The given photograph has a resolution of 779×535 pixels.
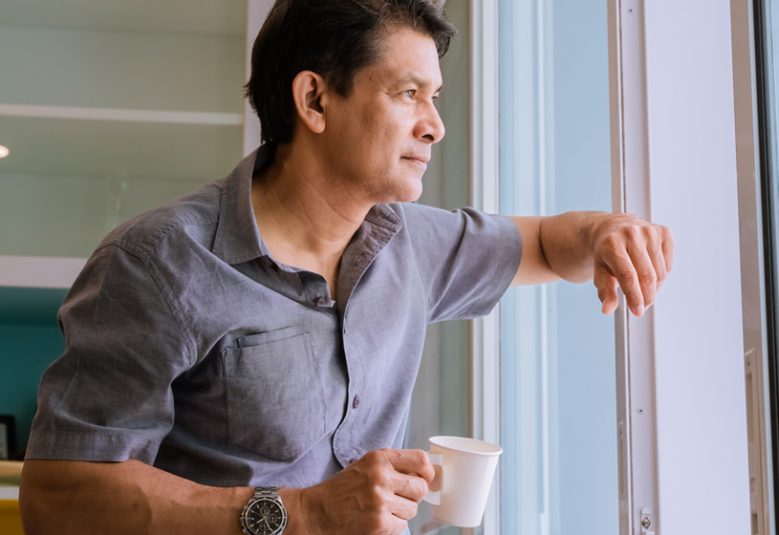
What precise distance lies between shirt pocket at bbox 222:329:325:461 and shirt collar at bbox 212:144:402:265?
0.36 feet

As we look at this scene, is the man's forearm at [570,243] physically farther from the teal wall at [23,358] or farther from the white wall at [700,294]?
the teal wall at [23,358]

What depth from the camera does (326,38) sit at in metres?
1.22

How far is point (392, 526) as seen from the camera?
3.26 ft

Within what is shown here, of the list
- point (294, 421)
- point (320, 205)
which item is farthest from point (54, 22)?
point (294, 421)

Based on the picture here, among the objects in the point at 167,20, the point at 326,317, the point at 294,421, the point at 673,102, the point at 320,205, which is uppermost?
the point at 167,20

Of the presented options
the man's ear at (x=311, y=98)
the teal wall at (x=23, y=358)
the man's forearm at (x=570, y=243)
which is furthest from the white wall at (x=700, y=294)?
the teal wall at (x=23, y=358)

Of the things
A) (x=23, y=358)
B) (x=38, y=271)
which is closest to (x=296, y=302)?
(x=38, y=271)

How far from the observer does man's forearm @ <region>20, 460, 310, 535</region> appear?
3.32 ft

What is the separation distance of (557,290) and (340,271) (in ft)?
1.39

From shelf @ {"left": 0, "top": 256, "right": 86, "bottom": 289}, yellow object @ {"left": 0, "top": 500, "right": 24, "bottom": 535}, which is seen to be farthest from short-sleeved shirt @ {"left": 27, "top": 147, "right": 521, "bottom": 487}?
shelf @ {"left": 0, "top": 256, "right": 86, "bottom": 289}

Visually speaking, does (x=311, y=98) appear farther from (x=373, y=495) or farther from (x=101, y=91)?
(x=101, y=91)

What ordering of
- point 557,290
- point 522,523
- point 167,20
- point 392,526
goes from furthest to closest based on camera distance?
point 167,20 → point 522,523 → point 557,290 → point 392,526

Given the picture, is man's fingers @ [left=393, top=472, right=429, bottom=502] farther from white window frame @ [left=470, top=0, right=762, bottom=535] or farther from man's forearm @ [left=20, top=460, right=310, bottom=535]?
white window frame @ [left=470, top=0, right=762, bottom=535]

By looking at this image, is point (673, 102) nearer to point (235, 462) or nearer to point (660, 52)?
point (660, 52)
